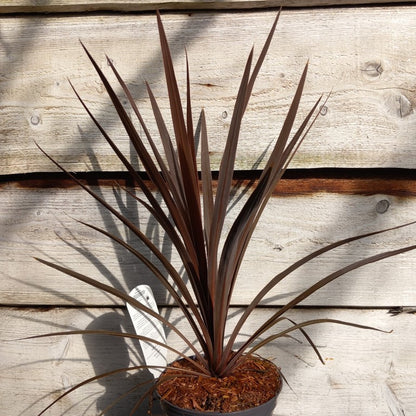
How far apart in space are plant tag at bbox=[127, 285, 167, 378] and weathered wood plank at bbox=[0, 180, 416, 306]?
96mm

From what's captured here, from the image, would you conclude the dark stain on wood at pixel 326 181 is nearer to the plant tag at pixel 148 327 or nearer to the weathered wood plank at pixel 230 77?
the weathered wood plank at pixel 230 77

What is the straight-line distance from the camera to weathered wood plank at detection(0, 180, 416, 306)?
1.38m

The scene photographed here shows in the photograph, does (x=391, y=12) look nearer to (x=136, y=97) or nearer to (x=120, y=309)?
A: (x=136, y=97)

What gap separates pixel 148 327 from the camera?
1331 millimetres

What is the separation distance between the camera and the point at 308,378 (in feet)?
4.78

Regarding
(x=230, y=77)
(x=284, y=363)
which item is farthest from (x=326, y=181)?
(x=284, y=363)

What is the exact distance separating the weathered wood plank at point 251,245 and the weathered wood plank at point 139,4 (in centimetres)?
39

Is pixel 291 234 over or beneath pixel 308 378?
over

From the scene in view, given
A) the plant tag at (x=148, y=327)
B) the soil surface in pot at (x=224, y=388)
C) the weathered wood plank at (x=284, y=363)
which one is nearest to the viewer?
the soil surface in pot at (x=224, y=388)

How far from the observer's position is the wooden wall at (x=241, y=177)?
4.38ft

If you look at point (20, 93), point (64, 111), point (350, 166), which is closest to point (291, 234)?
point (350, 166)

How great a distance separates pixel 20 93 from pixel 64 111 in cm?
11

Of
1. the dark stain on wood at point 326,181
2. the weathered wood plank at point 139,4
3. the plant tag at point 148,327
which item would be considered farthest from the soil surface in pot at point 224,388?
the weathered wood plank at point 139,4

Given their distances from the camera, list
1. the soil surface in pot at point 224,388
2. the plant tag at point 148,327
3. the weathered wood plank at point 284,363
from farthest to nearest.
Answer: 1. the weathered wood plank at point 284,363
2. the plant tag at point 148,327
3. the soil surface in pot at point 224,388
